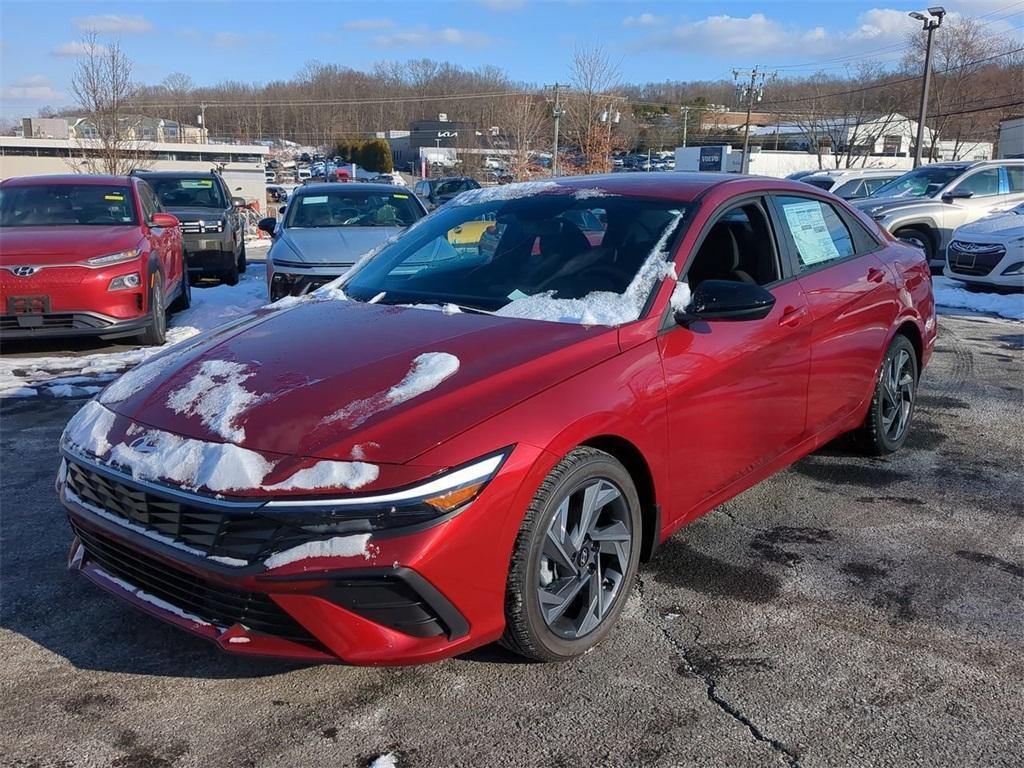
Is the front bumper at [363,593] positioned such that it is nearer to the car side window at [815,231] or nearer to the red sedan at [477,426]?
the red sedan at [477,426]

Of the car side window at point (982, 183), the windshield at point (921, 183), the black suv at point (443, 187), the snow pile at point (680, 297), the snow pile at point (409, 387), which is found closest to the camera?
the snow pile at point (409, 387)

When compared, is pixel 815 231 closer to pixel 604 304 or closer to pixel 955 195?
pixel 604 304

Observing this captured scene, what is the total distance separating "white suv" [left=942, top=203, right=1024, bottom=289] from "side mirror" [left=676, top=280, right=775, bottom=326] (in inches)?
381

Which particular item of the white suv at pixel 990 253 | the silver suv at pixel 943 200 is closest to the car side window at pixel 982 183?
the silver suv at pixel 943 200

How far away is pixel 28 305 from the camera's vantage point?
7270 millimetres

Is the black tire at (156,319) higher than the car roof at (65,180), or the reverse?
the car roof at (65,180)

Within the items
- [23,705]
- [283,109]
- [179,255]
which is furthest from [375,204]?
[283,109]

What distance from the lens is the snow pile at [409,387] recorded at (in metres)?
2.56

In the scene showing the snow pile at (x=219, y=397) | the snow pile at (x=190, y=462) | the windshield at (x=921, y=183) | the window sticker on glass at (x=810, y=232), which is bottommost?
the snow pile at (x=190, y=462)

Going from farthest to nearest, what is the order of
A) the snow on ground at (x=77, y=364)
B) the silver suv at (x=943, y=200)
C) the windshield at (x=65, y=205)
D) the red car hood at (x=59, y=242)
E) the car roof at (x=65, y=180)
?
the silver suv at (x=943, y=200)
the car roof at (x=65, y=180)
the windshield at (x=65, y=205)
the red car hood at (x=59, y=242)
the snow on ground at (x=77, y=364)

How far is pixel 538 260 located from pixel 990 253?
993 cm

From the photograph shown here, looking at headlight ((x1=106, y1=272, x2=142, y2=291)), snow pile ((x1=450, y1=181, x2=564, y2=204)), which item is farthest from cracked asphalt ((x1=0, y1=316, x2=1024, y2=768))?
headlight ((x1=106, y1=272, x2=142, y2=291))

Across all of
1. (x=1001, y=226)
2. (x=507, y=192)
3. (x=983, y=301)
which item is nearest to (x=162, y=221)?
(x=507, y=192)

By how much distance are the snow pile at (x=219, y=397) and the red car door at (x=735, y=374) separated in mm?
1510
